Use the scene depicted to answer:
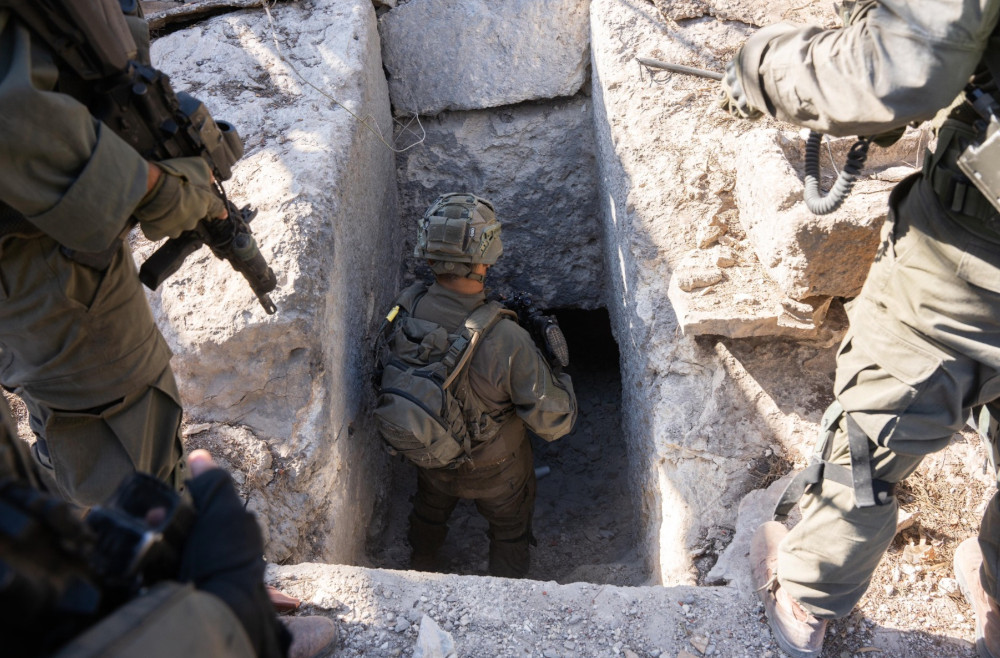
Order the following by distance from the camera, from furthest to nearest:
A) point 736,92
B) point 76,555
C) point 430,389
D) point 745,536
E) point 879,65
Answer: point 430,389
point 745,536
point 736,92
point 879,65
point 76,555

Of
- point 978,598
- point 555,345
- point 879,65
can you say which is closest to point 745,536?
point 978,598

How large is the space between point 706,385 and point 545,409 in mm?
725

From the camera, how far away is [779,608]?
1.91 metres

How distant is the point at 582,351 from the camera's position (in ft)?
16.0

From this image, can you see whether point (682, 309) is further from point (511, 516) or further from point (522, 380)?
point (511, 516)

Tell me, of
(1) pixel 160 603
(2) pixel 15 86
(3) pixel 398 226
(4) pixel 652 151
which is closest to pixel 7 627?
(1) pixel 160 603

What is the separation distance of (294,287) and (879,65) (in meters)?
2.06

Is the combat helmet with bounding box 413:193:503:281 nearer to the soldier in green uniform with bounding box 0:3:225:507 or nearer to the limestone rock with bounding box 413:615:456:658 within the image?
the soldier in green uniform with bounding box 0:3:225:507

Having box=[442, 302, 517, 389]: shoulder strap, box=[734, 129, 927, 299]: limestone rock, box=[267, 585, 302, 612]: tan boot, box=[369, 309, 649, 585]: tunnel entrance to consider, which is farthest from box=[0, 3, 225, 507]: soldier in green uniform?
box=[734, 129, 927, 299]: limestone rock

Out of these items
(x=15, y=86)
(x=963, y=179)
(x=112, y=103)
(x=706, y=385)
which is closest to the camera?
(x=15, y=86)

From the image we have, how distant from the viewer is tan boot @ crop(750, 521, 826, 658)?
6.01 ft

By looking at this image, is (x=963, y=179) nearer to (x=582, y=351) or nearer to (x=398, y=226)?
(x=398, y=226)

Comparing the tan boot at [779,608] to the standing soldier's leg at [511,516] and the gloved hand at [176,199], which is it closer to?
the standing soldier's leg at [511,516]

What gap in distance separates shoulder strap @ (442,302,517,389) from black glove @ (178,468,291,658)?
73.5 inches
